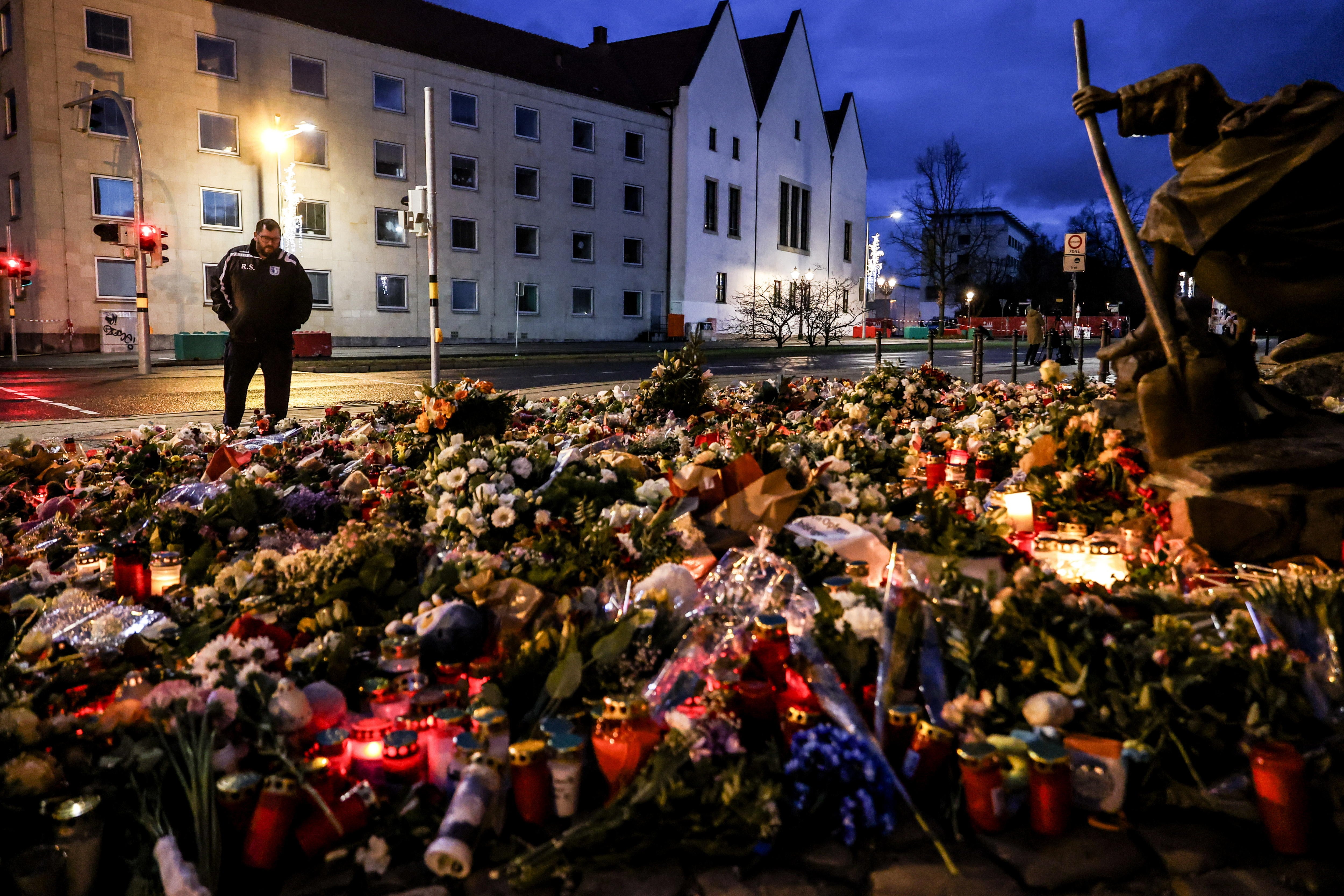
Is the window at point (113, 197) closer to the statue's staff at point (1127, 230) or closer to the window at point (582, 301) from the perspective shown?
the window at point (582, 301)

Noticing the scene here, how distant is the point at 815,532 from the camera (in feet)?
12.1

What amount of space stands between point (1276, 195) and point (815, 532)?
229 cm

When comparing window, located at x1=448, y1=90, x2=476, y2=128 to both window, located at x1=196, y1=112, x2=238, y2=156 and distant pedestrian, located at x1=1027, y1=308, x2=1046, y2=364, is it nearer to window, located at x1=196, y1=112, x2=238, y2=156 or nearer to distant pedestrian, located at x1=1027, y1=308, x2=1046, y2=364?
window, located at x1=196, y1=112, x2=238, y2=156

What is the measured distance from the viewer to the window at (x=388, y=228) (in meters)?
35.8

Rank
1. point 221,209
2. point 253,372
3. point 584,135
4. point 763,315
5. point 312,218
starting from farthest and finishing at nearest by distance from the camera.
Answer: point 763,315
point 584,135
point 312,218
point 221,209
point 253,372

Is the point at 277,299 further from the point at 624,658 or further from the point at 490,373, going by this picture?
the point at 490,373

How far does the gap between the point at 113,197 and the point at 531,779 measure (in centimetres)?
3385

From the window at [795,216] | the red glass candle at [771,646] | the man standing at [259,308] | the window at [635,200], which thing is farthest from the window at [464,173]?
the red glass candle at [771,646]

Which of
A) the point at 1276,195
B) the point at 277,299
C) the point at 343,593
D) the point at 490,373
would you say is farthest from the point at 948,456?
the point at 490,373

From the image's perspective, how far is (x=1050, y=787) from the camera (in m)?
2.16

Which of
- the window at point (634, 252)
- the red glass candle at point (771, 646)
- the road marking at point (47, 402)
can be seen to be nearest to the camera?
the red glass candle at point (771, 646)

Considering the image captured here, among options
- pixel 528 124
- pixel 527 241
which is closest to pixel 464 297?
pixel 527 241

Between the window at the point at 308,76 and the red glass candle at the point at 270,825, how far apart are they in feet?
117

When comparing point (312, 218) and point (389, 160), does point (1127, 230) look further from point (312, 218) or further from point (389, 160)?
point (389, 160)
